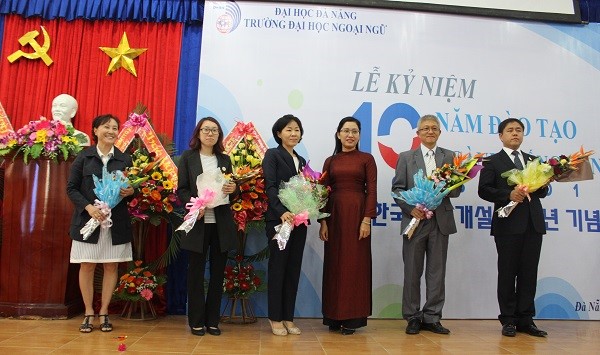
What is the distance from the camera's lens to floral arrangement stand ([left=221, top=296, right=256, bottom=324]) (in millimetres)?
3486

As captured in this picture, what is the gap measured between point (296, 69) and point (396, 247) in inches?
66.2

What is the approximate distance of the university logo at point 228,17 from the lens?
403 centimetres

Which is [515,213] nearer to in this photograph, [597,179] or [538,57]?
[597,179]

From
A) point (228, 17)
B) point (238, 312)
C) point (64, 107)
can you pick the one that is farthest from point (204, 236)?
point (228, 17)

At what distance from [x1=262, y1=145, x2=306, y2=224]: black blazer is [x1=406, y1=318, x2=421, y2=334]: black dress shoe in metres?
1.13

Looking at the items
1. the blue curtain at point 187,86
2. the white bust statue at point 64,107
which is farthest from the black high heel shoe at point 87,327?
the white bust statue at point 64,107

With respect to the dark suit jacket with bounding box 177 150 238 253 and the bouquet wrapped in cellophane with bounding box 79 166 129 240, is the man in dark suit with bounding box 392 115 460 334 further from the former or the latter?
the bouquet wrapped in cellophane with bounding box 79 166 129 240

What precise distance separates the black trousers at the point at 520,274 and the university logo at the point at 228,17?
268cm

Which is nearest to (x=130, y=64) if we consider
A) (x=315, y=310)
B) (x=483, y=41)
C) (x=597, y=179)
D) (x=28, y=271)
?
(x=28, y=271)

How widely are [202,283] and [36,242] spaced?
1.32 metres

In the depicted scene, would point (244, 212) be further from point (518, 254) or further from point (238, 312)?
point (518, 254)

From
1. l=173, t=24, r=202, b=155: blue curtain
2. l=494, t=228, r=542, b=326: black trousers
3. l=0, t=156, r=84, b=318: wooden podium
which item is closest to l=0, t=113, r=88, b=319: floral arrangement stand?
l=0, t=156, r=84, b=318: wooden podium

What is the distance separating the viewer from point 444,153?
3.37m

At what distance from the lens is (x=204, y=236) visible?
2926 millimetres
